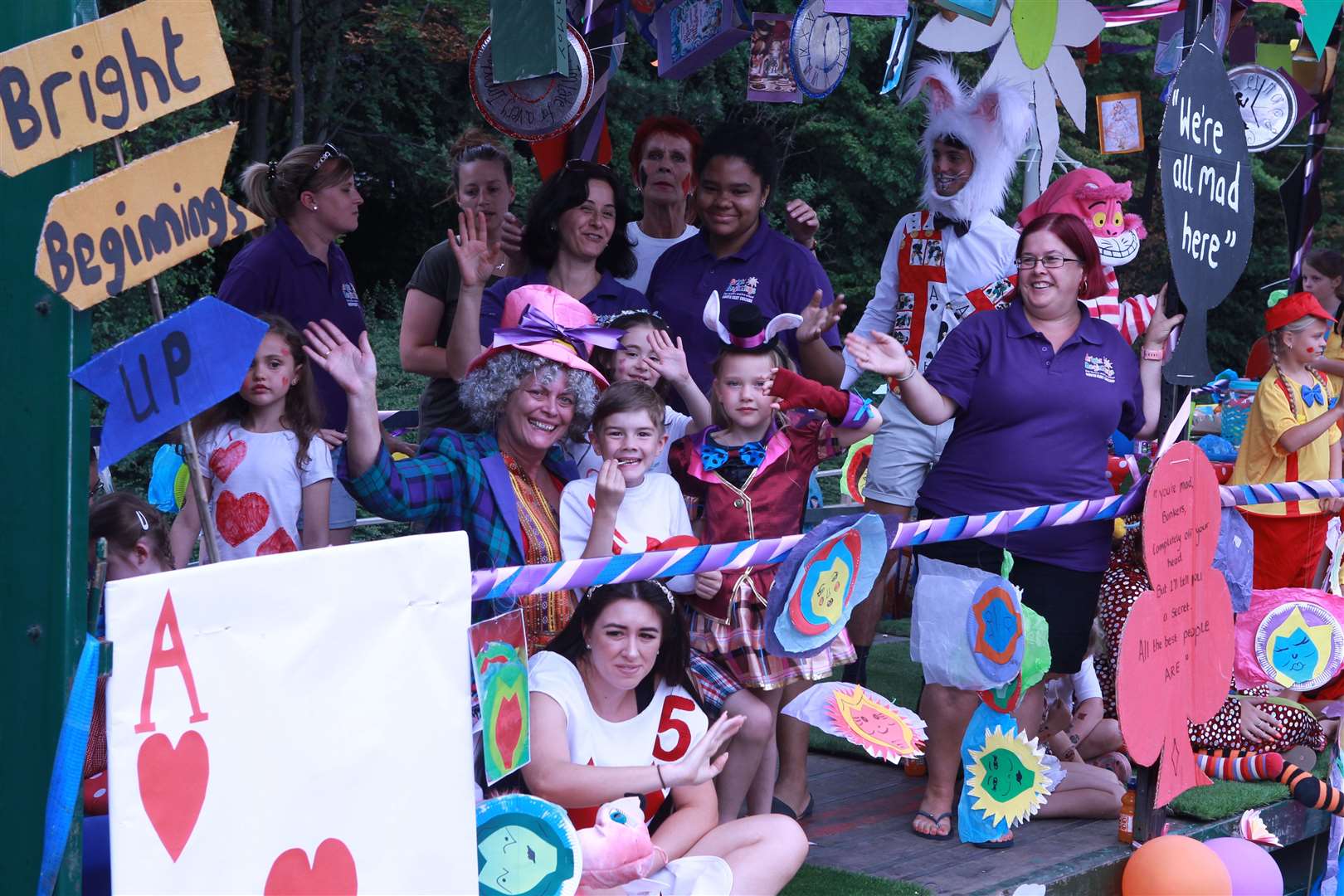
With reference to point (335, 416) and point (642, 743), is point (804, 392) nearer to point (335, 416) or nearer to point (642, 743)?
point (642, 743)

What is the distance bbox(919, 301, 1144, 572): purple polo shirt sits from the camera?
4.00m

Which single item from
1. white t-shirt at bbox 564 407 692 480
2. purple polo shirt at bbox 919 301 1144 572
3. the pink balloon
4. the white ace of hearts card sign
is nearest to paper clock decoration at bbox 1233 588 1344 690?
the pink balloon

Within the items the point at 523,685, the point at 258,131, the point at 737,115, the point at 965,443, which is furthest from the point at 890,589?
the point at 737,115

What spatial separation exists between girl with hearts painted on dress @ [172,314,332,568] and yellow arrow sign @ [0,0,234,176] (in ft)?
4.12

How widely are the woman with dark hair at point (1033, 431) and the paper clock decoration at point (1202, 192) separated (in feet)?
0.81

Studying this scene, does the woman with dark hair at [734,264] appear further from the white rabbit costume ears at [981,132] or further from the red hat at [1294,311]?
the red hat at [1294,311]

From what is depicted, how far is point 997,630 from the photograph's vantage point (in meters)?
3.80

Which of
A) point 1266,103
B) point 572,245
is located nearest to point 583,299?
point 572,245

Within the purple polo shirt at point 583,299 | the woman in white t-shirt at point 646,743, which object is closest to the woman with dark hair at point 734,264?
the purple polo shirt at point 583,299

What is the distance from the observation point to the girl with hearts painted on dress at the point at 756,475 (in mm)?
3656

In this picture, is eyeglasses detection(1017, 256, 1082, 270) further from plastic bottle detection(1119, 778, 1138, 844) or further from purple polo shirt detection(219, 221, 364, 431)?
purple polo shirt detection(219, 221, 364, 431)

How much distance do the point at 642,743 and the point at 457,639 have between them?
86 centimetres

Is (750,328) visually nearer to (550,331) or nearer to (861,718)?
(550,331)

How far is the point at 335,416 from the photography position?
14.1 feet
